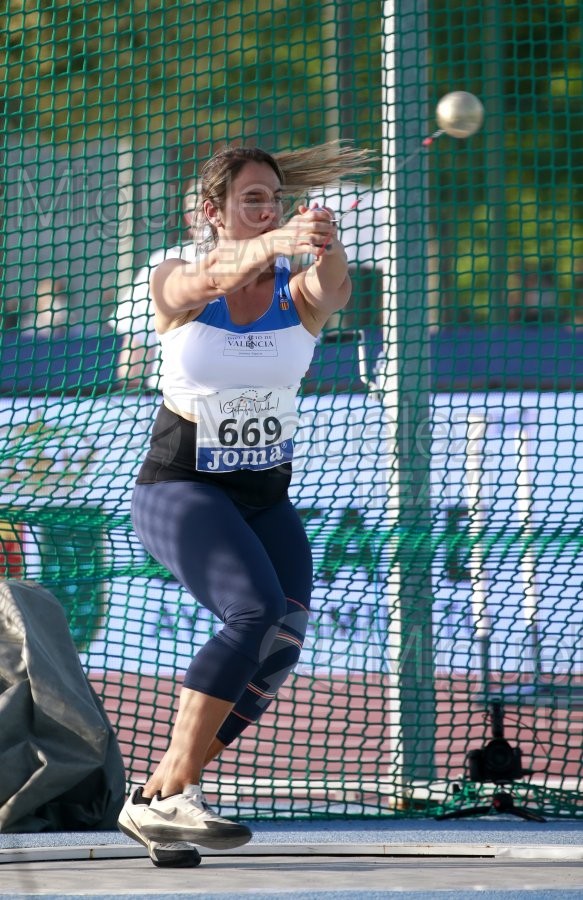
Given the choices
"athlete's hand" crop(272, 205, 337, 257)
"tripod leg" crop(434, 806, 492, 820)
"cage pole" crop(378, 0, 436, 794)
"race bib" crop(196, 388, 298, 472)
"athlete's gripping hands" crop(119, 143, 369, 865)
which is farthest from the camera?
"cage pole" crop(378, 0, 436, 794)

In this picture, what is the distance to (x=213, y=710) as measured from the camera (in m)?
2.70

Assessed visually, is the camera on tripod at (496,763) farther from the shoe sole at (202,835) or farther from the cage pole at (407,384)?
the shoe sole at (202,835)

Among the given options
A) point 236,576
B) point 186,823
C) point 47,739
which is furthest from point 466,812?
point 236,576

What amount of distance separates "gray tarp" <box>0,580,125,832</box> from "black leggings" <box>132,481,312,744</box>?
35.2 inches

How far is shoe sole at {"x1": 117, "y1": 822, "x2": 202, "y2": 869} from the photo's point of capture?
277cm

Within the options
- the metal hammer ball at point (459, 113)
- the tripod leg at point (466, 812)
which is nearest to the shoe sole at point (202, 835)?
the tripod leg at point (466, 812)

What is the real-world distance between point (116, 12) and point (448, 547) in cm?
248

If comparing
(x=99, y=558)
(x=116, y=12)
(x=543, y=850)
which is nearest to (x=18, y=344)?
(x=99, y=558)

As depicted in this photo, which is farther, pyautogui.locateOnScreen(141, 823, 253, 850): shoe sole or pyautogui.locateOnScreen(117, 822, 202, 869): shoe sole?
pyautogui.locateOnScreen(117, 822, 202, 869): shoe sole

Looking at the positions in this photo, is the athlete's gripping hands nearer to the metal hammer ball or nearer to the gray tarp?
the gray tarp

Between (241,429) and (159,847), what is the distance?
3.10ft

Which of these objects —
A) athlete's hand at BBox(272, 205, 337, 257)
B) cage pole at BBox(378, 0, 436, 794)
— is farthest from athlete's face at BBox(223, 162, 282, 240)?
cage pole at BBox(378, 0, 436, 794)

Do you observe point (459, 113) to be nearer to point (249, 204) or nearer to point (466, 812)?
point (249, 204)

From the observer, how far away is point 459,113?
4613 millimetres
